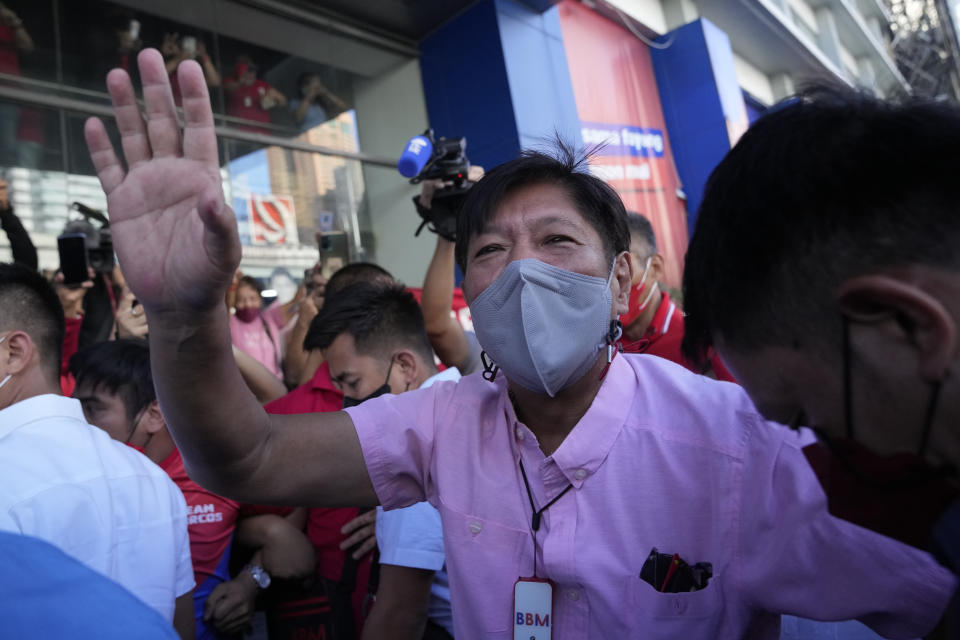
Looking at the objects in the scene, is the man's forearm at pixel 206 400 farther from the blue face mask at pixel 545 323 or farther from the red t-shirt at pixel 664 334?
the red t-shirt at pixel 664 334

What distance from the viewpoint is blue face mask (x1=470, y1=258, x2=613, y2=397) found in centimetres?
132

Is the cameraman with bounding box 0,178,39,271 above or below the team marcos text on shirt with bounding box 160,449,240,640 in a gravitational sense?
above

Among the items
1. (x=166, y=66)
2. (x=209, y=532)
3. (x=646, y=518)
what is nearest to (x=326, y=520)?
(x=209, y=532)

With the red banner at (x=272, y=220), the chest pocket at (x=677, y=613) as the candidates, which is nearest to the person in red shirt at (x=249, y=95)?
the red banner at (x=272, y=220)

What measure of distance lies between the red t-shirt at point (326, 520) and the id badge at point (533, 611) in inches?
46.3

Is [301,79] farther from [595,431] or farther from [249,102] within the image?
[595,431]

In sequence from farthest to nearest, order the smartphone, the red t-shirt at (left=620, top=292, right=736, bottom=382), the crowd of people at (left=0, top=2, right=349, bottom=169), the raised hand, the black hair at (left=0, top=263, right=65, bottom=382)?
the crowd of people at (left=0, top=2, right=349, bottom=169) < the smartphone < the red t-shirt at (left=620, top=292, right=736, bottom=382) < the black hair at (left=0, top=263, right=65, bottom=382) < the raised hand

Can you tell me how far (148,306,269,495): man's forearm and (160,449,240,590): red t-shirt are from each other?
4.81ft

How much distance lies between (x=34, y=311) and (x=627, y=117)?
286 inches

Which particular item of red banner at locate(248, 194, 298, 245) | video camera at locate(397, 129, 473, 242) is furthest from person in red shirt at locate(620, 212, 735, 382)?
red banner at locate(248, 194, 298, 245)

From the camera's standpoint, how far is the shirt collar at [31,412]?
5.90 ft

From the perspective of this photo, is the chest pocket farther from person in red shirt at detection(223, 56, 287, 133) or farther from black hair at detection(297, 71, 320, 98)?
black hair at detection(297, 71, 320, 98)

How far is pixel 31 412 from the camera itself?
182cm

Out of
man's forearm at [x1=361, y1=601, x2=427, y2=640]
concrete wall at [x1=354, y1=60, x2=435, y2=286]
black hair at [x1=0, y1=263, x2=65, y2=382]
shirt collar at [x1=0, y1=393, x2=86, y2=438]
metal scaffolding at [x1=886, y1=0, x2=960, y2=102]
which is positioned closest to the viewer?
man's forearm at [x1=361, y1=601, x2=427, y2=640]
